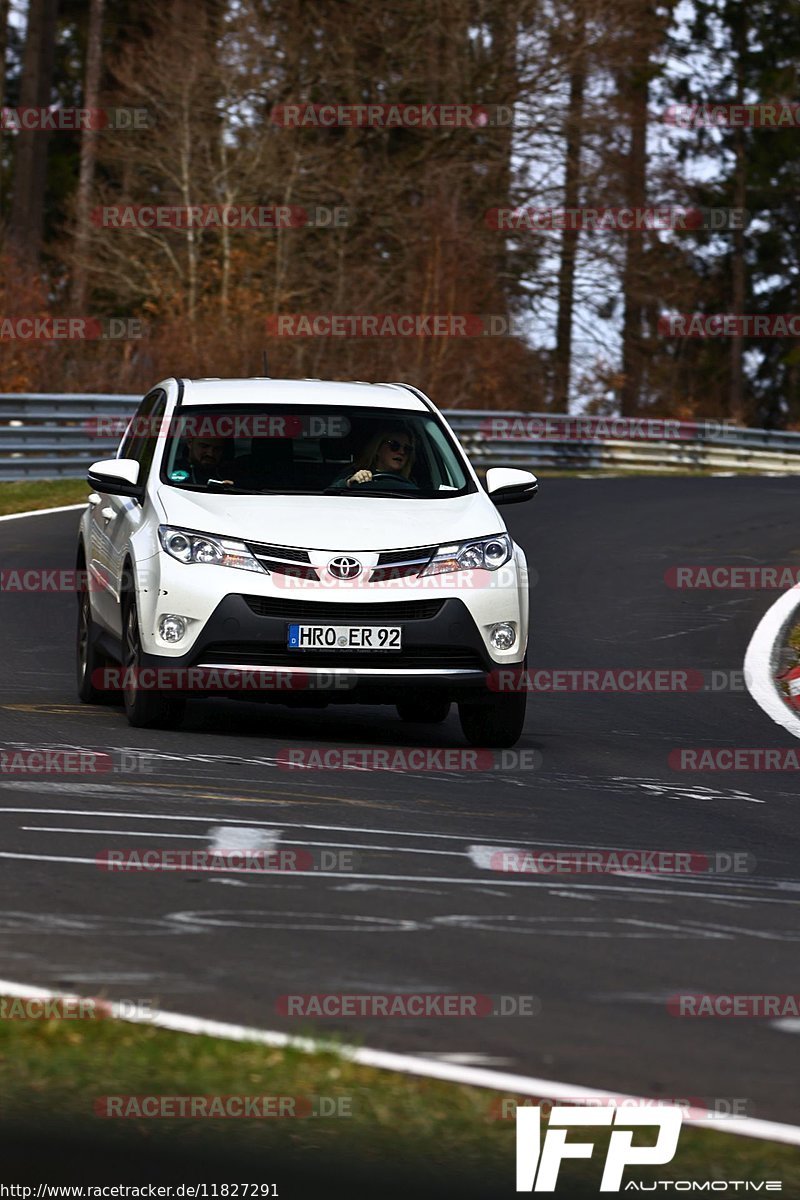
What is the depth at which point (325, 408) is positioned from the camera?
38.2ft

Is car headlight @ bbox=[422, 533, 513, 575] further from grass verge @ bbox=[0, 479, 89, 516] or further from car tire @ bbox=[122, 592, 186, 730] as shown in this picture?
grass verge @ bbox=[0, 479, 89, 516]

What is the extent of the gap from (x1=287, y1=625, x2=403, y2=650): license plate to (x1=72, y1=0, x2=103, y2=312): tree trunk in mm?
31005

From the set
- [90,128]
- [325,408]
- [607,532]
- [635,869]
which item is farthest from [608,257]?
[635,869]

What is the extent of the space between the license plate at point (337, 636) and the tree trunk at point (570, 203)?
3173cm

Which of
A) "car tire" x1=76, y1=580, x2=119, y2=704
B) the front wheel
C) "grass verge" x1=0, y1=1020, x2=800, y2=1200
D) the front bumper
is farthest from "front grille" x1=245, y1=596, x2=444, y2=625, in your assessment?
"grass verge" x1=0, y1=1020, x2=800, y2=1200

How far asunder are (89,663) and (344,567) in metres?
2.22

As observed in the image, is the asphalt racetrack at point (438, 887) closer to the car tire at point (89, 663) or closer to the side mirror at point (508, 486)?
the car tire at point (89, 663)

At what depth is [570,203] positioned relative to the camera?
42.7 meters

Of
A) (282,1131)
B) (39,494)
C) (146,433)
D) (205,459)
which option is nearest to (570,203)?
(39,494)

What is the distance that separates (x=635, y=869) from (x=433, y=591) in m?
2.88

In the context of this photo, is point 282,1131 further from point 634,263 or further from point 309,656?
point 634,263

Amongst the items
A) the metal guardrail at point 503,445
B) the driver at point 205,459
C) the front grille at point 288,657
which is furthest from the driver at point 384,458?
the metal guardrail at point 503,445

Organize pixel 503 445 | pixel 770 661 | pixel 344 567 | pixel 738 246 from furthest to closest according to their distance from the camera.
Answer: pixel 738 246, pixel 503 445, pixel 770 661, pixel 344 567

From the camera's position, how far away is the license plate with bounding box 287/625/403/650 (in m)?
10.2
